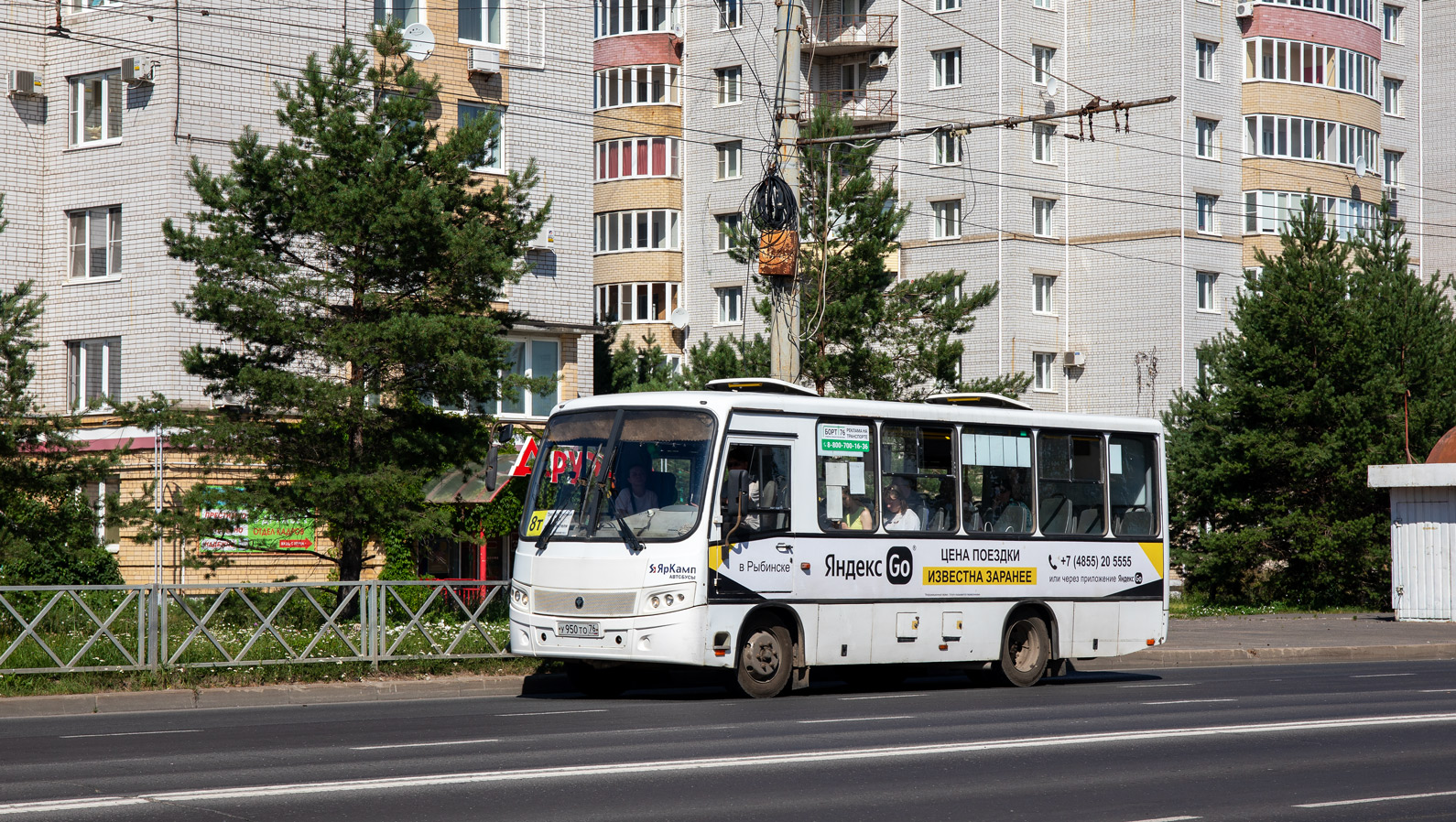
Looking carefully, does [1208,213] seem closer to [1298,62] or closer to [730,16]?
[1298,62]

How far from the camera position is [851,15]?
59.8 metres

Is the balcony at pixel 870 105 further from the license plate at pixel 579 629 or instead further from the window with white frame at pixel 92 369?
the license plate at pixel 579 629

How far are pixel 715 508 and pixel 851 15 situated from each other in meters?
45.7

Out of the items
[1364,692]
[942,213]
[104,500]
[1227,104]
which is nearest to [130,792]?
[1364,692]

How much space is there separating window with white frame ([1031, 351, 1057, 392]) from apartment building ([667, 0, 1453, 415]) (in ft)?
0.35

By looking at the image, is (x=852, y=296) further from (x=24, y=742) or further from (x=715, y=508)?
(x=24, y=742)

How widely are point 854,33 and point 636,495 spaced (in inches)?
1768

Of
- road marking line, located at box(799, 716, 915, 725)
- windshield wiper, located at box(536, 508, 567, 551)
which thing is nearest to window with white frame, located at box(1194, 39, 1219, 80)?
windshield wiper, located at box(536, 508, 567, 551)

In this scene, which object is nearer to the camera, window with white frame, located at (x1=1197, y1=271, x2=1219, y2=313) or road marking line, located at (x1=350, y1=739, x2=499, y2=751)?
road marking line, located at (x1=350, y1=739, x2=499, y2=751)

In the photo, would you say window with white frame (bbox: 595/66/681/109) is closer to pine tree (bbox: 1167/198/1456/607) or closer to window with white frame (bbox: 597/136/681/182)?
window with white frame (bbox: 597/136/681/182)

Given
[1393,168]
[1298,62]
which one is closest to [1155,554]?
[1298,62]

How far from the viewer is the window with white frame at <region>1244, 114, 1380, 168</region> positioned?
5931 cm

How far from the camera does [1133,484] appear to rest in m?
20.8

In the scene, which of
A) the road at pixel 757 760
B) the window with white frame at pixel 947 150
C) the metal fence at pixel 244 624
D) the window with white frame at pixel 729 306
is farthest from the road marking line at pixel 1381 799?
the window with white frame at pixel 729 306
